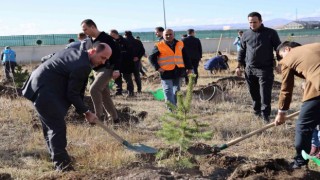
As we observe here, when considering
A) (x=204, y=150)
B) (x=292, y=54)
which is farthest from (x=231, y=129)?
(x=292, y=54)

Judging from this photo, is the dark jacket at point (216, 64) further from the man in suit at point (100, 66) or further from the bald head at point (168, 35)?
the man in suit at point (100, 66)

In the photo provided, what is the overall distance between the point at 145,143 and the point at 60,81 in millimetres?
1902

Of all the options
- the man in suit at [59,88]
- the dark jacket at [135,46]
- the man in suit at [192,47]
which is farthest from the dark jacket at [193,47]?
the man in suit at [59,88]

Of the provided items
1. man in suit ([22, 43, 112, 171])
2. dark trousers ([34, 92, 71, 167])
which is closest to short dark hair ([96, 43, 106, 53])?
man in suit ([22, 43, 112, 171])

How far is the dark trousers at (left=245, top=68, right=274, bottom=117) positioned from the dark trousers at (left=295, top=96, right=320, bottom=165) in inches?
94.7

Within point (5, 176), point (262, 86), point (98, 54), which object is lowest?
point (5, 176)

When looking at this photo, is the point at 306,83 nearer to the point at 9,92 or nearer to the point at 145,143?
the point at 145,143

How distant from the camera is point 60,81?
4.74 meters

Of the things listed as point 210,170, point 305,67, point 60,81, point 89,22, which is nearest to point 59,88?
point 60,81

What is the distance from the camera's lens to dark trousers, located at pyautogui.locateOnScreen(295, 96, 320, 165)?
4.46 metres

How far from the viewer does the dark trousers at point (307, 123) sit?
14.6 feet

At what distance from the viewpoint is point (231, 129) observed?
700cm

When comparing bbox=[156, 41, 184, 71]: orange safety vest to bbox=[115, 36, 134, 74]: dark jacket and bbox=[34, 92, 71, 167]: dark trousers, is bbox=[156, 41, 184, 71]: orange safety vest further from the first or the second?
bbox=[115, 36, 134, 74]: dark jacket

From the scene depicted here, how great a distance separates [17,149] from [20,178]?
4.37 feet
